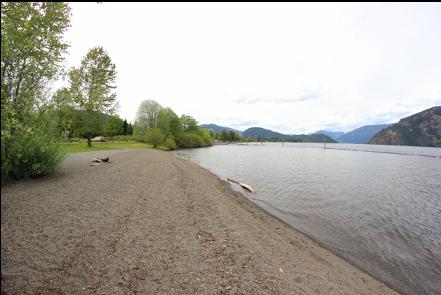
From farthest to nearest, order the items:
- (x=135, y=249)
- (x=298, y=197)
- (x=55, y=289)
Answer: (x=298, y=197) < (x=135, y=249) < (x=55, y=289)

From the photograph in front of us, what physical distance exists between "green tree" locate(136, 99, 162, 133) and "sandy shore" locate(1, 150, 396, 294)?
85.1m

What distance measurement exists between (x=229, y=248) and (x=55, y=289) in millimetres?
4513

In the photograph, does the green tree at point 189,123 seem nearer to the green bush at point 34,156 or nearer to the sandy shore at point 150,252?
the green bush at point 34,156

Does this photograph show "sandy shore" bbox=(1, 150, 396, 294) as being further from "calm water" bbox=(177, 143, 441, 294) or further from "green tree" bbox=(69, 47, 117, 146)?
"green tree" bbox=(69, 47, 117, 146)

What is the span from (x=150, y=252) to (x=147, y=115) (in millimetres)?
94749

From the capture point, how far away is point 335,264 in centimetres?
837

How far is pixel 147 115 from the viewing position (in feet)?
314

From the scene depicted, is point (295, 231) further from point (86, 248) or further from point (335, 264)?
point (86, 248)

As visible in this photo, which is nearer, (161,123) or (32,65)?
(32,65)

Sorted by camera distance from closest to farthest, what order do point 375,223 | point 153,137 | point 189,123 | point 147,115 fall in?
point 375,223 < point 153,137 < point 147,115 < point 189,123

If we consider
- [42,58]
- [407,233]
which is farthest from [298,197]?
[42,58]

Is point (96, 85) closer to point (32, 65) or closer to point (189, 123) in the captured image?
point (32, 65)

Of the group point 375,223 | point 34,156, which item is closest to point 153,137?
point 34,156

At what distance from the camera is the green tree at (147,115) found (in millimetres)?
93375
